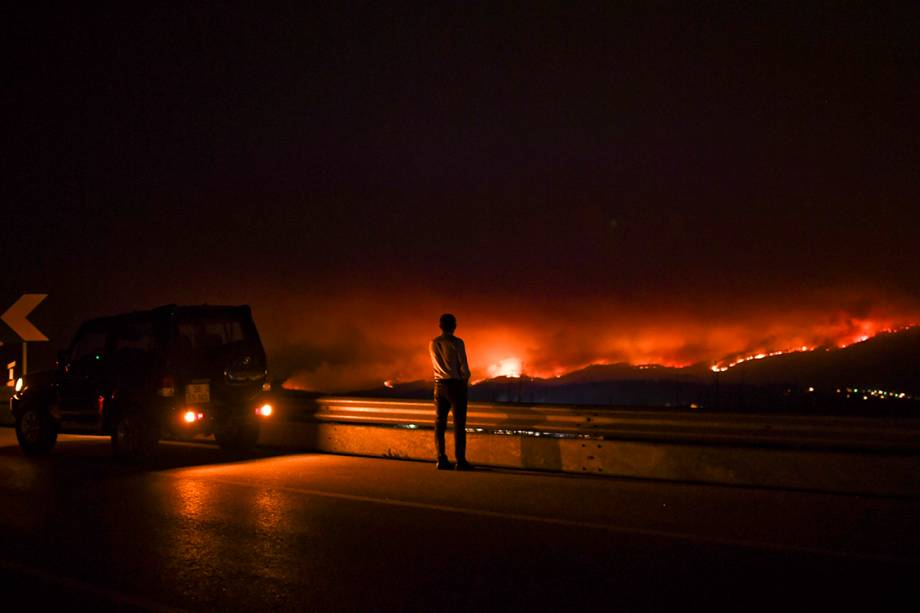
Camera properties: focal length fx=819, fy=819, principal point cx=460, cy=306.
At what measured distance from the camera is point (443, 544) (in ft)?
21.3

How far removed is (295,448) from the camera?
44.2 ft

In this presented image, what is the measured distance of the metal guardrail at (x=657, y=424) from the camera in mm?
8633

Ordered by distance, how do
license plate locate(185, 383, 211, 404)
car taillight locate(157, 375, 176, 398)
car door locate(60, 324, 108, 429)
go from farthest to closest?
car door locate(60, 324, 108, 429) < license plate locate(185, 383, 211, 404) < car taillight locate(157, 375, 176, 398)

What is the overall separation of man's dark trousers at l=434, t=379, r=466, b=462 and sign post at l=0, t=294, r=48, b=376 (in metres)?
11.8

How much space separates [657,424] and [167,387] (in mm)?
6808

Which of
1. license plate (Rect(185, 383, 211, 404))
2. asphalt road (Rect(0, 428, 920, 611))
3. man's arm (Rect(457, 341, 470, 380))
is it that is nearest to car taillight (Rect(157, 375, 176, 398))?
license plate (Rect(185, 383, 211, 404))

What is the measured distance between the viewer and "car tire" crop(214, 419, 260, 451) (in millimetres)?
12891

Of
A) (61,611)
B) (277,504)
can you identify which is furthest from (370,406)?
(61,611)

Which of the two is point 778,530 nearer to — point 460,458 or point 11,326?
point 460,458

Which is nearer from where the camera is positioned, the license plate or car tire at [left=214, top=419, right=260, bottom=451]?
the license plate

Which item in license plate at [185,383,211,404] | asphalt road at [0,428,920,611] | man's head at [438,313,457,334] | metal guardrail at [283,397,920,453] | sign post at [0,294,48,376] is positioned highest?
sign post at [0,294,48,376]

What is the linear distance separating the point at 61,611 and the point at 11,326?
51.2 feet

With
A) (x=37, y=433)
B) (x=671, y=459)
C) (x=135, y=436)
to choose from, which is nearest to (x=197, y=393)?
(x=135, y=436)

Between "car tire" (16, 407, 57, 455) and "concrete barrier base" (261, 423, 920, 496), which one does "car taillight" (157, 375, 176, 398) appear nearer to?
"car tire" (16, 407, 57, 455)
